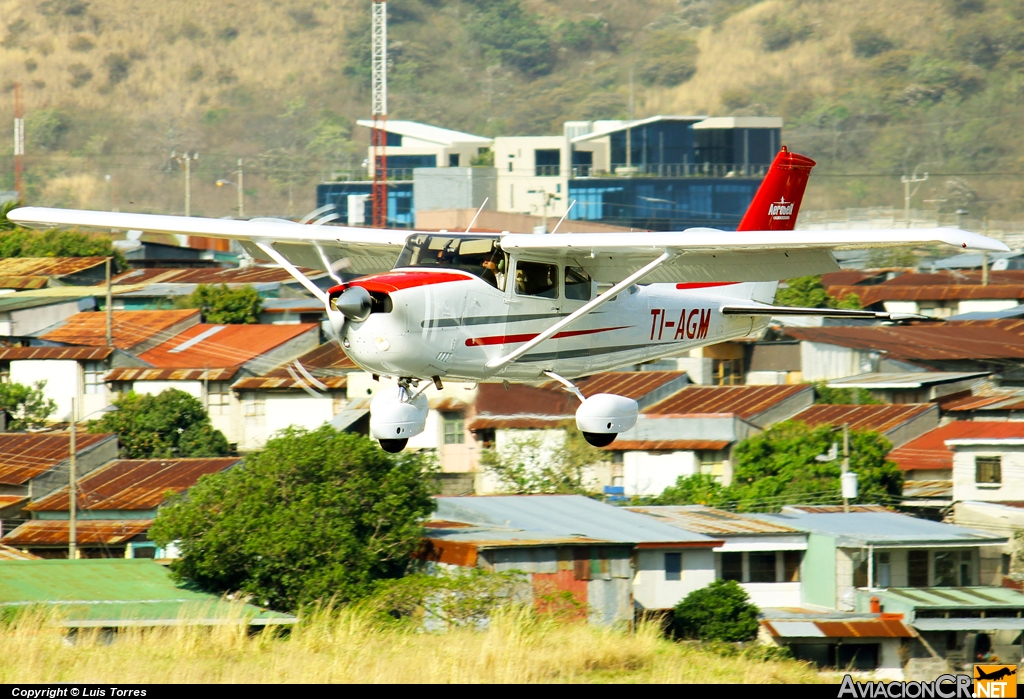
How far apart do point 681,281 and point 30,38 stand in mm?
178001

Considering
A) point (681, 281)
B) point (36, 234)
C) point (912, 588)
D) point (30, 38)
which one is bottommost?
point (912, 588)

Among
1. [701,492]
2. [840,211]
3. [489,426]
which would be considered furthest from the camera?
[840,211]

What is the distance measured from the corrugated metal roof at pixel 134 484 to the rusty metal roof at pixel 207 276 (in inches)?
902

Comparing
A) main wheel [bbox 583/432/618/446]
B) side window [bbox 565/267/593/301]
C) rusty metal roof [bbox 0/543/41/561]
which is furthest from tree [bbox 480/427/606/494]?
side window [bbox 565/267/593/301]

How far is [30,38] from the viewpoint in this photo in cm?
17738

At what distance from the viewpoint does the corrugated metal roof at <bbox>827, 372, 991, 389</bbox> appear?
46531 mm

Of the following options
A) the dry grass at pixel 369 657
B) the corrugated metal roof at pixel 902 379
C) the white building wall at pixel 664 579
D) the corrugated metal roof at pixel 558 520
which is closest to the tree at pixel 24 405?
the corrugated metal roof at pixel 558 520

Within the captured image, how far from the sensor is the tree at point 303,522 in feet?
88.4

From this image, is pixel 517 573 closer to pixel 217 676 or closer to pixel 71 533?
pixel 71 533

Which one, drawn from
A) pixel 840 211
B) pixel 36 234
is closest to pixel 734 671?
pixel 36 234

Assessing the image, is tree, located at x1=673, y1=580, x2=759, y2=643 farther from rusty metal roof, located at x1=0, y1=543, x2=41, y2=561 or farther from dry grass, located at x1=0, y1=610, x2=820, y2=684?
dry grass, located at x1=0, y1=610, x2=820, y2=684

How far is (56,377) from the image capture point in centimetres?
4725

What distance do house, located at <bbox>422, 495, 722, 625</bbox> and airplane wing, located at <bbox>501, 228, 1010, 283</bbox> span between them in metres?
12.4

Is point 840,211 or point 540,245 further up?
point 840,211
